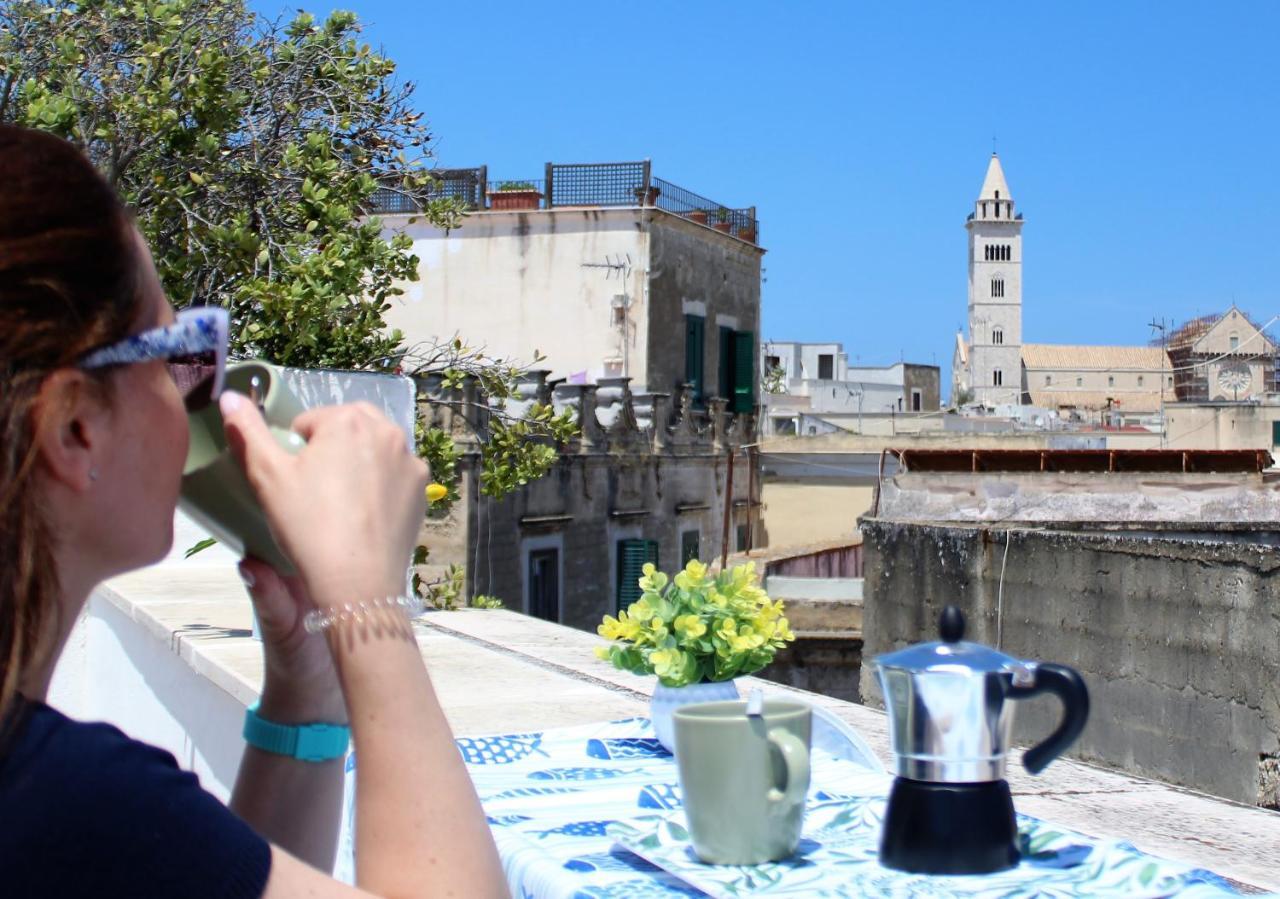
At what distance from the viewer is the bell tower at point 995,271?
134 metres

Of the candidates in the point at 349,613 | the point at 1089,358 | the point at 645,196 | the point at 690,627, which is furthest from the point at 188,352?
the point at 1089,358

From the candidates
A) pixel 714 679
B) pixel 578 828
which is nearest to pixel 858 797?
pixel 714 679

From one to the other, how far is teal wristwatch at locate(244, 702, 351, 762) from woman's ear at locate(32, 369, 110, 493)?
43 cm

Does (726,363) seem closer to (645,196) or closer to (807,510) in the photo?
(807,510)

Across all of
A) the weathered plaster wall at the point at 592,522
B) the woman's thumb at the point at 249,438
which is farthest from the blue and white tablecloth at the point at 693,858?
the weathered plaster wall at the point at 592,522

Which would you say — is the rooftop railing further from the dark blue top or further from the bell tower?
the bell tower

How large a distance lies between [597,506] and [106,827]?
1944 centimetres

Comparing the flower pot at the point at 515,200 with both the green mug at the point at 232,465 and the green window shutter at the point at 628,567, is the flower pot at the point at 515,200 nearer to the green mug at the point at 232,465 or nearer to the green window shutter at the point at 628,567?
the green window shutter at the point at 628,567

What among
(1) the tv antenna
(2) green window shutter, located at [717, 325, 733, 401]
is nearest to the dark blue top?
(1) the tv antenna

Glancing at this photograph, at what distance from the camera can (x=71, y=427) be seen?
0.91m

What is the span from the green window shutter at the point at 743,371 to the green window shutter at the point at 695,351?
1.51m

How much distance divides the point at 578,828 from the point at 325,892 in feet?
3.63

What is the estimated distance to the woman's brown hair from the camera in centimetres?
87

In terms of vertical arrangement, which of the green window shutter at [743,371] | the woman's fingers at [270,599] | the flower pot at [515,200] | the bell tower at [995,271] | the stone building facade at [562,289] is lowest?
the woman's fingers at [270,599]
